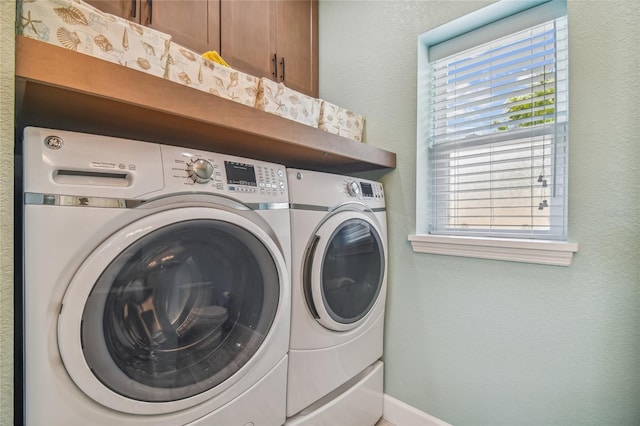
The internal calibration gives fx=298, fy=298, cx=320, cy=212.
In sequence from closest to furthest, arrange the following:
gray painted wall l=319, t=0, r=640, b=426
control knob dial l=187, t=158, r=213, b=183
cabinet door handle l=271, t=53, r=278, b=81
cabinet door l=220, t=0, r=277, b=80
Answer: control knob dial l=187, t=158, r=213, b=183, gray painted wall l=319, t=0, r=640, b=426, cabinet door l=220, t=0, r=277, b=80, cabinet door handle l=271, t=53, r=278, b=81

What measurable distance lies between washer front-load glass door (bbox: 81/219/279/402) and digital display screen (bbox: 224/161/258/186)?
0.14m

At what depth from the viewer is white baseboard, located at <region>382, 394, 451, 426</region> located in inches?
54.7

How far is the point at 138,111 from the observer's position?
0.74 meters

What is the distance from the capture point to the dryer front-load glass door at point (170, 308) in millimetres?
634

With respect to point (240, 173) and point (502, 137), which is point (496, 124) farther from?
point (240, 173)

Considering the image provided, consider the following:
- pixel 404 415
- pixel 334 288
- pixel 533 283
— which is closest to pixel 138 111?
pixel 334 288

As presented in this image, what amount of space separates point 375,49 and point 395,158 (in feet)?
2.04

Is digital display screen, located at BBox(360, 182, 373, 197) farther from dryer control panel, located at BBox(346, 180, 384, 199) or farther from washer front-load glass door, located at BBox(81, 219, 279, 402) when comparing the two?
washer front-load glass door, located at BBox(81, 219, 279, 402)

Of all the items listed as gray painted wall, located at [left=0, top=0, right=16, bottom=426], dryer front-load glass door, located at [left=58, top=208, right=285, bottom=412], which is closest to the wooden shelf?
gray painted wall, located at [left=0, top=0, right=16, bottom=426]

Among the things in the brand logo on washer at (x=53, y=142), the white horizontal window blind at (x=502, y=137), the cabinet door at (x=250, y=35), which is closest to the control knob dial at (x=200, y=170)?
the brand logo on washer at (x=53, y=142)

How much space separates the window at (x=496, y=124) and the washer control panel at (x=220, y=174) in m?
0.80

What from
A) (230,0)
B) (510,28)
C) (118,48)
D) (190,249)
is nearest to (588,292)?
(510,28)

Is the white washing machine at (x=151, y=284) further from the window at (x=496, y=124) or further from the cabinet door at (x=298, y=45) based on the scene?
the cabinet door at (x=298, y=45)

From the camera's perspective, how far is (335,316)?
1.18 metres
